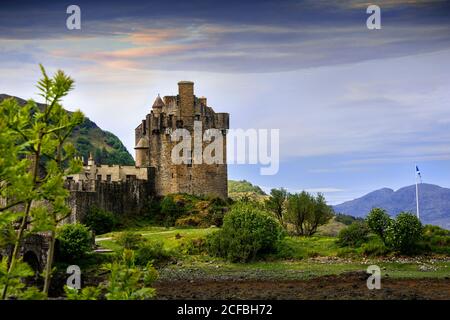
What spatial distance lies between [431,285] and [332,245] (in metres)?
14.7

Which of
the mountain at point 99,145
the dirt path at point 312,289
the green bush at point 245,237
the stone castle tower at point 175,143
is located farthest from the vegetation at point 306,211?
the mountain at point 99,145

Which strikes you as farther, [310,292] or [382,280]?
[382,280]

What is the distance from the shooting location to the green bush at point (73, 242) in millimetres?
49875

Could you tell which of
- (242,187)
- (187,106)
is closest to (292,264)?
(187,106)

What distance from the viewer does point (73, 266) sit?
48.1 m

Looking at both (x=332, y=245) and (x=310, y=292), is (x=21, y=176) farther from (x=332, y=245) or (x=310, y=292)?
(x=332, y=245)

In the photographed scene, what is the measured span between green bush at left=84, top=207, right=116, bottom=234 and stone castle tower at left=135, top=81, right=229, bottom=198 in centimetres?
1112

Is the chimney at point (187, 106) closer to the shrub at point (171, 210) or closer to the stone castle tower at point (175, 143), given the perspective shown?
the stone castle tower at point (175, 143)

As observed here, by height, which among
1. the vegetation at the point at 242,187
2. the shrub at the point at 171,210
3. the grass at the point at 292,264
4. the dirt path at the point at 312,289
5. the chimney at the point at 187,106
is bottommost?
the dirt path at the point at 312,289

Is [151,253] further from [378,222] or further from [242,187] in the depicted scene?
[242,187]

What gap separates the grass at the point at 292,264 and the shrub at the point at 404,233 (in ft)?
6.75

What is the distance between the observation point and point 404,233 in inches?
2092
